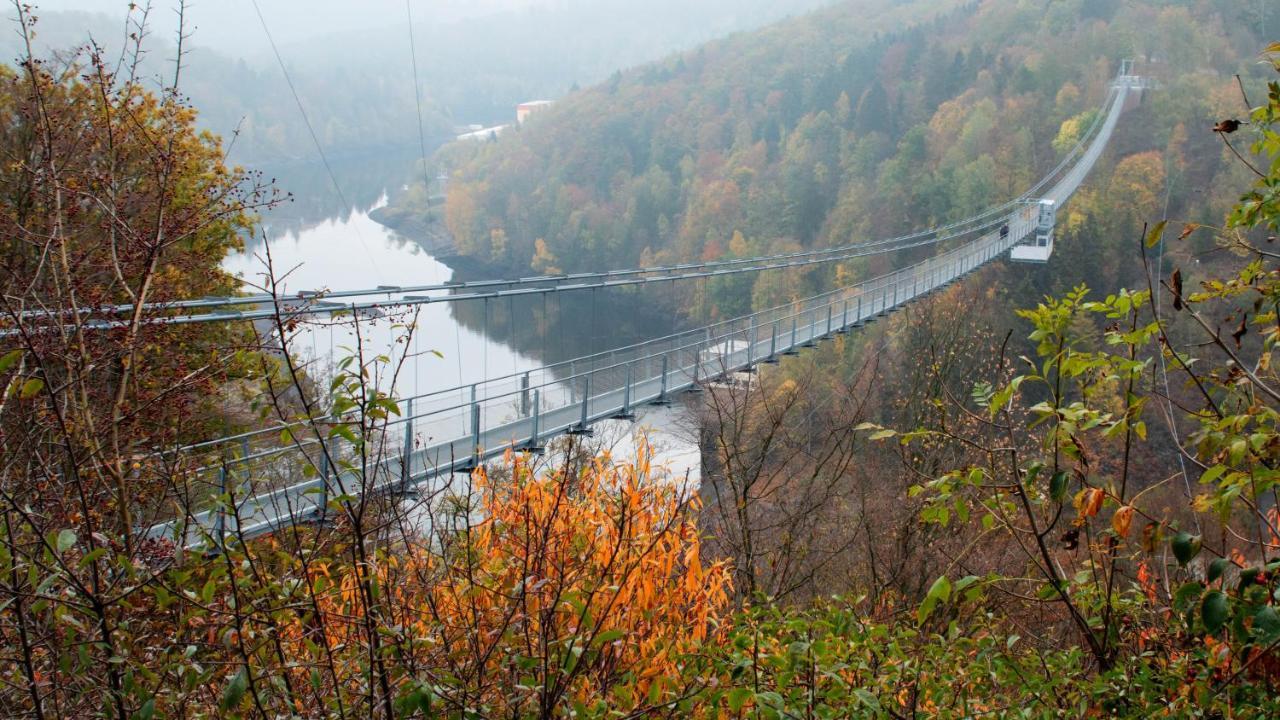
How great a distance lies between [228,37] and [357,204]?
1100 inches

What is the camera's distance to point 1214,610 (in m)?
1.17

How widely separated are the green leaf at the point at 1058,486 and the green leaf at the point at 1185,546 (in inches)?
→ 5.6

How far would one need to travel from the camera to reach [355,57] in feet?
220

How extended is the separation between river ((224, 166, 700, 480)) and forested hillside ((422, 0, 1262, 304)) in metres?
4.69

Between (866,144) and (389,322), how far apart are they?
27.5 metres

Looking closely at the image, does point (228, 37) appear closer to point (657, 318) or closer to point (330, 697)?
point (657, 318)

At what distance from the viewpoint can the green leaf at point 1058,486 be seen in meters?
1.36

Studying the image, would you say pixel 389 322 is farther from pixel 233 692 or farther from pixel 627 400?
pixel 233 692

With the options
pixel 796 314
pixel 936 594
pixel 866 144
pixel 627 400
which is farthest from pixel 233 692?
pixel 866 144

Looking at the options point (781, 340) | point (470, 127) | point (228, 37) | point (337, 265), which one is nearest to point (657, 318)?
point (337, 265)

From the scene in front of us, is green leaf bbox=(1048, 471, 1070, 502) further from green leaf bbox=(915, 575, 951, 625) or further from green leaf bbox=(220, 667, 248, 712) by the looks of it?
green leaf bbox=(220, 667, 248, 712)

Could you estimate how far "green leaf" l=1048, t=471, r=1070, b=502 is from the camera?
1357 millimetres

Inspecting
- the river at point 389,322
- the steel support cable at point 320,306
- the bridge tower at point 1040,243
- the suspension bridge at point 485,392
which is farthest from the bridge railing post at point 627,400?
the bridge tower at point 1040,243

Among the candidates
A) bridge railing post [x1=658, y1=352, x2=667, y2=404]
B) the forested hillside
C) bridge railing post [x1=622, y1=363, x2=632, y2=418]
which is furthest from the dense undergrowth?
the forested hillside
